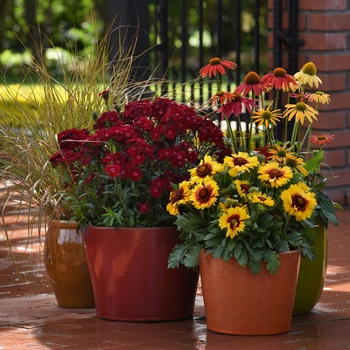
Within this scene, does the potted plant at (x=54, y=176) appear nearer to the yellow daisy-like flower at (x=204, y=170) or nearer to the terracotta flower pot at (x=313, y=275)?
the yellow daisy-like flower at (x=204, y=170)

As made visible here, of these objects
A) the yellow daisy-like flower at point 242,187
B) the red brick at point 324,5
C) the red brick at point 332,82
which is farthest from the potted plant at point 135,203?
the red brick at point 324,5

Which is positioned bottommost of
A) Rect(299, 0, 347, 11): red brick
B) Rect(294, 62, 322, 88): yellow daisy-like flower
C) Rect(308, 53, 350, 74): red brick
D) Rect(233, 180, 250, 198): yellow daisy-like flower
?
Rect(233, 180, 250, 198): yellow daisy-like flower

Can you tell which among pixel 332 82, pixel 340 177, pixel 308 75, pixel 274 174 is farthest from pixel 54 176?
pixel 340 177

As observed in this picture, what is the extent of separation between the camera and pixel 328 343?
3.34m

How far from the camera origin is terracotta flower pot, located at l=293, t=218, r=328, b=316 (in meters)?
3.73

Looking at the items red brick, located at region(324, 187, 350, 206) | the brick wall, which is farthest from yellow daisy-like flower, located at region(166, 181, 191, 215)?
red brick, located at region(324, 187, 350, 206)

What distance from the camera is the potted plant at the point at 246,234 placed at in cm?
333

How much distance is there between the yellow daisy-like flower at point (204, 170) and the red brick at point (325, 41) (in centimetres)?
312

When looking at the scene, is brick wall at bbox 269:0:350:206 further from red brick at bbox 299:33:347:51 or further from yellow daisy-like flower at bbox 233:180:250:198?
yellow daisy-like flower at bbox 233:180:250:198

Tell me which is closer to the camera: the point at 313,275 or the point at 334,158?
the point at 313,275

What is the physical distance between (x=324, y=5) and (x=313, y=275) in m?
3.10

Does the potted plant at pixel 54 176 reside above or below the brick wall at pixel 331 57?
below

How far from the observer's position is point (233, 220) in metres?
3.29

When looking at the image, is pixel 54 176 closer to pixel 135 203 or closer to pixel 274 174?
pixel 135 203
